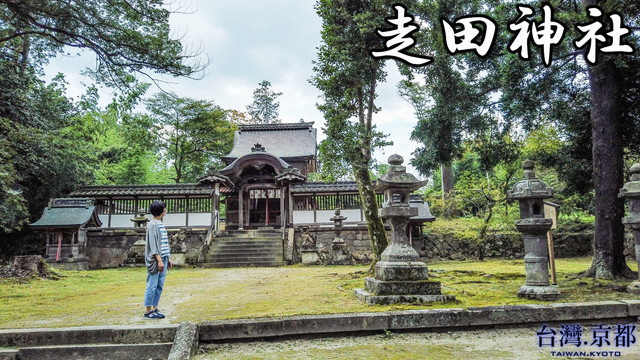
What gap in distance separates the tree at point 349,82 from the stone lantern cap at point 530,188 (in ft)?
11.2

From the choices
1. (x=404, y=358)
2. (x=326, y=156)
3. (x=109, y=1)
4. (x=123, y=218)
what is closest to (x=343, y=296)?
(x=404, y=358)

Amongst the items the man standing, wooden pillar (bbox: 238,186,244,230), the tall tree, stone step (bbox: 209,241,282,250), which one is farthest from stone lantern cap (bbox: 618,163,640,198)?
wooden pillar (bbox: 238,186,244,230)

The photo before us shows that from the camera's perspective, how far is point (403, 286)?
16.1 feet

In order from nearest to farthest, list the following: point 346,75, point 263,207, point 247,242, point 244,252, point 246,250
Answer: point 346,75 < point 244,252 < point 246,250 < point 247,242 < point 263,207

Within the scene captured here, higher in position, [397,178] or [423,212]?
[397,178]

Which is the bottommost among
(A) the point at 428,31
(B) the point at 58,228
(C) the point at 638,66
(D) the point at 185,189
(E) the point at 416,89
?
(B) the point at 58,228

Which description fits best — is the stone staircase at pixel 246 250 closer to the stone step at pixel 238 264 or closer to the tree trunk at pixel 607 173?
the stone step at pixel 238 264

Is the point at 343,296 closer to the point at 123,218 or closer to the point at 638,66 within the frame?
the point at 638,66

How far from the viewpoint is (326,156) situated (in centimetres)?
888

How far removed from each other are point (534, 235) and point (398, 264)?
2099 mm

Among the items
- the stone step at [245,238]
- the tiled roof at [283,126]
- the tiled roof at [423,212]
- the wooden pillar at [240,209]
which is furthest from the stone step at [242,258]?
the tiled roof at [283,126]

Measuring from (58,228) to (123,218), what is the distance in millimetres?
3767

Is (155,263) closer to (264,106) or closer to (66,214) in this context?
(66,214)

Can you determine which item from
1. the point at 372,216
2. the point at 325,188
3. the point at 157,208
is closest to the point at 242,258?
the point at 325,188
